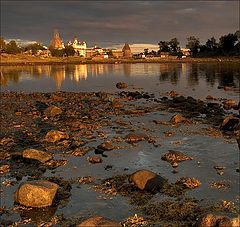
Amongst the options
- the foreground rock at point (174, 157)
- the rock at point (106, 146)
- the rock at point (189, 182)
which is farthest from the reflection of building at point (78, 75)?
the rock at point (189, 182)

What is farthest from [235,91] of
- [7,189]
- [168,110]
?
[7,189]

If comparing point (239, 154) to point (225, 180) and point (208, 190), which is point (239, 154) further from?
point (208, 190)

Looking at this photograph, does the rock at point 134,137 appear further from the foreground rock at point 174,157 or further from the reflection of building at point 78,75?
the reflection of building at point 78,75

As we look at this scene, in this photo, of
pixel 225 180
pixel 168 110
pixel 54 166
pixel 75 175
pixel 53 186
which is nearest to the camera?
pixel 53 186

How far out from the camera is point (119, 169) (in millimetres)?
19641

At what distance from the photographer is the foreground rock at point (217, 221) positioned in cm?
1079

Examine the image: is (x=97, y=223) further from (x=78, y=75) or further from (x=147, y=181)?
(x=78, y=75)

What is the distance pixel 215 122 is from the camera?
104ft

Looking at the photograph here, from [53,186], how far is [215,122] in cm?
1989

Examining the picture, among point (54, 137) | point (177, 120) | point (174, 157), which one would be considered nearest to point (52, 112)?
point (54, 137)

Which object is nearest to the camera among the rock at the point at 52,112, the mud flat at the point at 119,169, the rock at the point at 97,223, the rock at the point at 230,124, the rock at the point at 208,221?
the rock at the point at 97,223

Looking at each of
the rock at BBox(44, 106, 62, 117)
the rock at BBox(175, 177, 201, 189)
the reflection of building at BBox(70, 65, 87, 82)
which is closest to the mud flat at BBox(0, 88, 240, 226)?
the rock at BBox(175, 177, 201, 189)

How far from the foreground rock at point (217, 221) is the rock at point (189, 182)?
5010mm

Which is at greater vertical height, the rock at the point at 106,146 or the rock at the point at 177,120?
the rock at the point at 177,120
